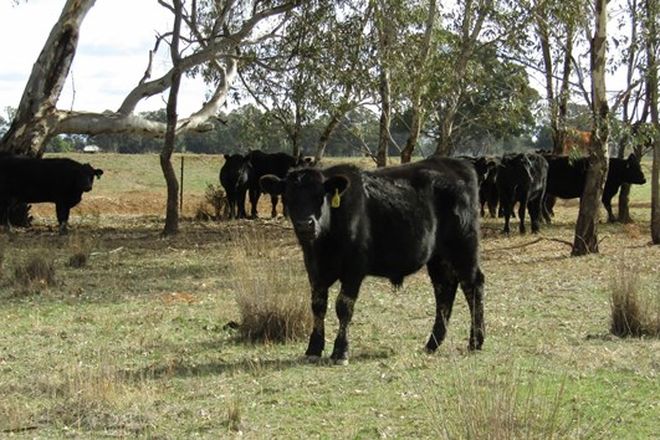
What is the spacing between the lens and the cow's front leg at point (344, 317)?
9266 mm

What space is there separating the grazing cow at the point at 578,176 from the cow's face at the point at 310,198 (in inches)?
777

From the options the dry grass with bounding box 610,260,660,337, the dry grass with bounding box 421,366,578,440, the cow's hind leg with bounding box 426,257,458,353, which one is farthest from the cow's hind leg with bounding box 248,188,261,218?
the dry grass with bounding box 421,366,578,440

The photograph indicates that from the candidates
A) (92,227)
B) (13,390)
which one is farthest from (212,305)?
(92,227)

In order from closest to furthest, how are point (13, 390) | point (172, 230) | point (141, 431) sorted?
point (141, 431)
point (13, 390)
point (172, 230)

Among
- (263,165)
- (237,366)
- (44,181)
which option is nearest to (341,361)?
(237,366)

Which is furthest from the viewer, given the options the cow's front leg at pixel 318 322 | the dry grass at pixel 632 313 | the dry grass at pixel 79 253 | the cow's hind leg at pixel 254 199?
the cow's hind leg at pixel 254 199

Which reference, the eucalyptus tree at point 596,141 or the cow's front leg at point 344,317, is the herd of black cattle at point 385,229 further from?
the eucalyptus tree at point 596,141

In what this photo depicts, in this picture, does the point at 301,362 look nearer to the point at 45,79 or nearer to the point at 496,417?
the point at 496,417

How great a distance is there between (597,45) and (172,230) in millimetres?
10305

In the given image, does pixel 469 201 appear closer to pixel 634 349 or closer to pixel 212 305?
pixel 634 349

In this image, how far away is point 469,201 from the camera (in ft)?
33.3

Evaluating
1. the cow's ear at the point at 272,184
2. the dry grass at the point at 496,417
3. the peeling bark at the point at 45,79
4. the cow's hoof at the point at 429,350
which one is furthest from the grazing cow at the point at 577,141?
the dry grass at the point at 496,417

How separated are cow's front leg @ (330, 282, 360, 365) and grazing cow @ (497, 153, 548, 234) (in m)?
15.3

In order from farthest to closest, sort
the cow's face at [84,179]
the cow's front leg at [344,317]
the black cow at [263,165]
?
the black cow at [263,165], the cow's face at [84,179], the cow's front leg at [344,317]
